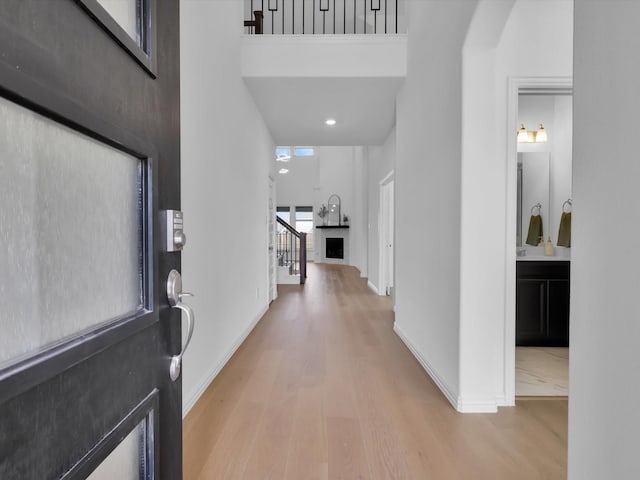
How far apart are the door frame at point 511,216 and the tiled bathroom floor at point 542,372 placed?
1.23 feet

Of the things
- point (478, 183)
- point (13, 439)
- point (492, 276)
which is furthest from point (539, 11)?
point (13, 439)

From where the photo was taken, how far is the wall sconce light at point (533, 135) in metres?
3.79

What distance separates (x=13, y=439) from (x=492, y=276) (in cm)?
220

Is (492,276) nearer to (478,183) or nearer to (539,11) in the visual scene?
(478,183)

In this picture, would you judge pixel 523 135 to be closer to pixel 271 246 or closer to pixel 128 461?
pixel 271 246

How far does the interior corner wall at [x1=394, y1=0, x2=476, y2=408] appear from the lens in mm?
2203

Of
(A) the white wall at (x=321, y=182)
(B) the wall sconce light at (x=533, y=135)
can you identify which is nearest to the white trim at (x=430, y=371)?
(B) the wall sconce light at (x=533, y=135)

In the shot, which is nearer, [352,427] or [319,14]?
[352,427]

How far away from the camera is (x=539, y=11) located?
2203 millimetres

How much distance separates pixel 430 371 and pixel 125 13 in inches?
105

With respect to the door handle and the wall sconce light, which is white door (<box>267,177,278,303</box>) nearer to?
the wall sconce light

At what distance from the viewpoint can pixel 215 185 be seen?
2.62m

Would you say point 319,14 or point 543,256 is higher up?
point 319,14

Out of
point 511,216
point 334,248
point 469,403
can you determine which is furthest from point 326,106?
point 334,248
